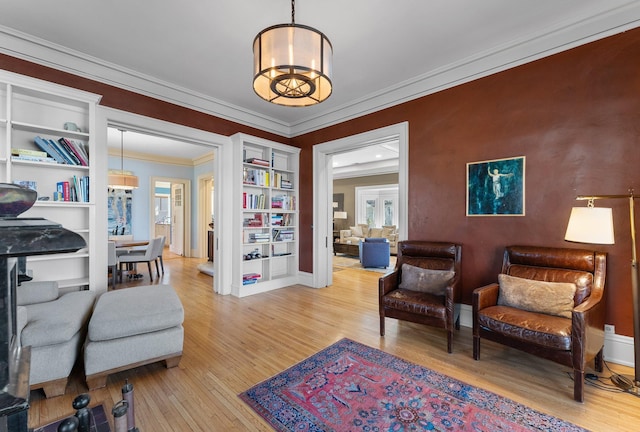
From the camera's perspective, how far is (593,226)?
204 cm

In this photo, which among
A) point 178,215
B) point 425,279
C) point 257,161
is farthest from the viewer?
point 178,215

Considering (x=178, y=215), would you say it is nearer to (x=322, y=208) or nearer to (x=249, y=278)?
(x=249, y=278)

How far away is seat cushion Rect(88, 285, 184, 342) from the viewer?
199 cm

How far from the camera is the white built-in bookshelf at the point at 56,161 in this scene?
265 cm

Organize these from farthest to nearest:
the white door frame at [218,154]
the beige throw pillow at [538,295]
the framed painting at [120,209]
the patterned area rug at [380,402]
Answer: the framed painting at [120,209]
the white door frame at [218,154]
the beige throw pillow at [538,295]
the patterned area rug at [380,402]

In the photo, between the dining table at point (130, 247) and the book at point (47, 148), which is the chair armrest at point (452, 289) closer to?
the book at point (47, 148)

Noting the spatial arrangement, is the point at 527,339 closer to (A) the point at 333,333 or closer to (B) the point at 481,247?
(B) the point at 481,247

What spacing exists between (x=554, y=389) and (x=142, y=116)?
4.82 metres

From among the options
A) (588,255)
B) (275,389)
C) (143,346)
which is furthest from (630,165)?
(143,346)

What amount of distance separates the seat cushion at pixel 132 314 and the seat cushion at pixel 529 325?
2531 millimetres

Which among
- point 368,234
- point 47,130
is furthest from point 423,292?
point 368,234

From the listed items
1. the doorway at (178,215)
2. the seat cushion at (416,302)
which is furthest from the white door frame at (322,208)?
the doorway at (178,215)

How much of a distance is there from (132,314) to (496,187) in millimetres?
3541

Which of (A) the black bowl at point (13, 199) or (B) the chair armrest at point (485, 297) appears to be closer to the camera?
(A) the black bowl at point (13, 199)
